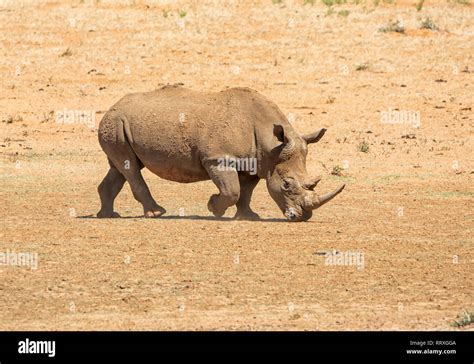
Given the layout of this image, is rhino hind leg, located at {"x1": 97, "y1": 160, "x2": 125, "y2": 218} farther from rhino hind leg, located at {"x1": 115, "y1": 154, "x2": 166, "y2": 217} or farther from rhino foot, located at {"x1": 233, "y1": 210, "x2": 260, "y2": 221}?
rhino foot, located at {"x1": 233, "y1": 210, "x2": 260, "y2": 221}

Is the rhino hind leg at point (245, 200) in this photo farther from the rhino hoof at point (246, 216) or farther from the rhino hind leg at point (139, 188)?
the rhino hind leg at point (139, 188)

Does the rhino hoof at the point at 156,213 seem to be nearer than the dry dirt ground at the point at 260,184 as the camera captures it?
No

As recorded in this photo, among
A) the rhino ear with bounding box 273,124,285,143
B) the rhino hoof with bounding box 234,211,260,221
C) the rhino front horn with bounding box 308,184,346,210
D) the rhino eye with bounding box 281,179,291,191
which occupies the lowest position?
the rhino hoof with bounding box 234,211,260,221

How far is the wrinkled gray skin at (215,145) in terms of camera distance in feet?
53.6

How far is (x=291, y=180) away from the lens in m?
16.3
